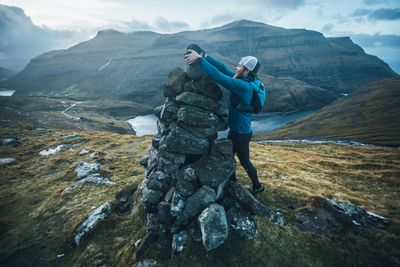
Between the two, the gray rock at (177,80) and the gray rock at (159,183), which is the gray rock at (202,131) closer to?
the gray rock at (177,80)

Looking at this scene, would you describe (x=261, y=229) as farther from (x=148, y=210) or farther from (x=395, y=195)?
(x=395, y=195)

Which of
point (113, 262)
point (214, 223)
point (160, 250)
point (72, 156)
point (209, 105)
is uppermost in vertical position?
point (209, 105)

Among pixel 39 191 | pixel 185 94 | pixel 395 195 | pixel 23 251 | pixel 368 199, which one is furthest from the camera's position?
pixel 39 191

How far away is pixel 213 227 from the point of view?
11.3 meters

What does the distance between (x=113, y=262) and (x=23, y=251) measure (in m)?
6.69

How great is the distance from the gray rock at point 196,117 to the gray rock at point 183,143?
637mm

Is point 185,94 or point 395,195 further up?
point 185,94

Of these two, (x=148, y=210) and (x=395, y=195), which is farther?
(x=395, y=195)

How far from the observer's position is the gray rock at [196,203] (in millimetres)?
11844

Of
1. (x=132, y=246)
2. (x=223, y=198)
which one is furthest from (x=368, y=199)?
(x=132, y=246)

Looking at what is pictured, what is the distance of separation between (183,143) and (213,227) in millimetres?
4727

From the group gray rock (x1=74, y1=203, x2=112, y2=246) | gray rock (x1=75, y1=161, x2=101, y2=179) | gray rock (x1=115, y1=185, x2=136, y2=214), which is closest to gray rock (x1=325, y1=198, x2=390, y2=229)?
gray rock (x1=115, y1=185, x2=136, y2=214)

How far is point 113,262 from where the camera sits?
1210 centimetres

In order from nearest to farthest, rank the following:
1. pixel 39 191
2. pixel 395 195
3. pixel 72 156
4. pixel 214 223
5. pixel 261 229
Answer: pixel 214 223 < pixel 261 229 < pixel 395 195 < pixel 39 191 < pixel 72 156
